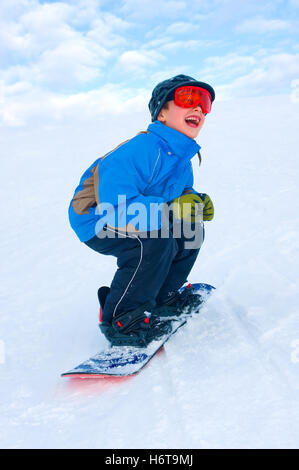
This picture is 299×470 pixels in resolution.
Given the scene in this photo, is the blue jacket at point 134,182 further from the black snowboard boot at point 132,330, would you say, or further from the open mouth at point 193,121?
the black snowboard boot at point 132,330

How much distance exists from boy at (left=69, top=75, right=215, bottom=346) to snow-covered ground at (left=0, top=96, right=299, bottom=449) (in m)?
0.27

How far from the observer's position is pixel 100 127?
12727 mm

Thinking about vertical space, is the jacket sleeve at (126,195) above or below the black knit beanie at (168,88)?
below

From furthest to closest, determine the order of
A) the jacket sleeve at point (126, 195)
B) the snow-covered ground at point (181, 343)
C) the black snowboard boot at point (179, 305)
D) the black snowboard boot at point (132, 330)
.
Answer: the black snowboard boot at point (179, 305)
the black snowboard boot at point (132, 330)
the jacket sleeve at point (126, 195)
the snow-covered ground at point (181, 343)

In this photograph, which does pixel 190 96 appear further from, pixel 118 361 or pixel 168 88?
pixel 118 361

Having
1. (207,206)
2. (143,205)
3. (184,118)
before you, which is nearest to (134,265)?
(143,205)

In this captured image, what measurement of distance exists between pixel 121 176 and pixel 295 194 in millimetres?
3146

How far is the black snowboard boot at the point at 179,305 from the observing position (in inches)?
91.8

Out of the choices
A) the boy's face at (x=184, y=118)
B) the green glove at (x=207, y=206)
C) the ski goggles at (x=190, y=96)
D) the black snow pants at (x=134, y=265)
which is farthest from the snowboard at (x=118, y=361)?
the ski goggles at (x=190, y=96)

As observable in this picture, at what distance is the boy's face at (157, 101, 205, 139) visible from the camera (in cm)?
214

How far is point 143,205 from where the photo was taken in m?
1.91

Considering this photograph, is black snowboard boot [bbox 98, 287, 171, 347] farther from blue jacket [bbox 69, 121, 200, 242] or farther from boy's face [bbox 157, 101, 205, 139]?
boy's face [bbox 157, 101, 205, 139]

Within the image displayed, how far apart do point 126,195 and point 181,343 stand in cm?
80

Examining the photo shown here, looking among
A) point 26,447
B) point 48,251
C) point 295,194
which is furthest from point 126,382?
point 295,194
